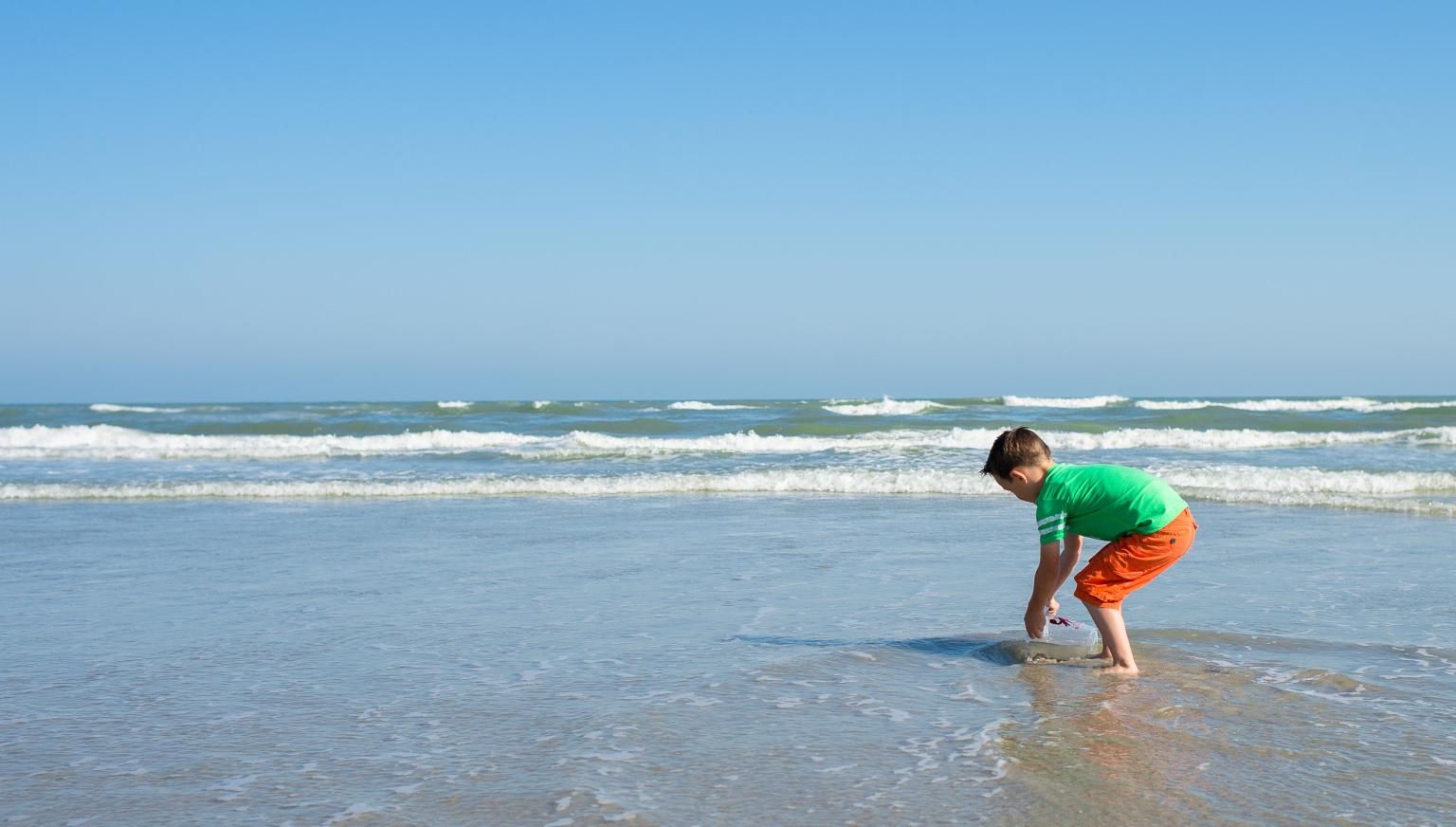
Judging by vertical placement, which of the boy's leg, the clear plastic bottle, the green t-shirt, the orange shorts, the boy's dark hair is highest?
the boy's dark hair

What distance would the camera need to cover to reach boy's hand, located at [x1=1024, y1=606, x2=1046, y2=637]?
16.4 feet

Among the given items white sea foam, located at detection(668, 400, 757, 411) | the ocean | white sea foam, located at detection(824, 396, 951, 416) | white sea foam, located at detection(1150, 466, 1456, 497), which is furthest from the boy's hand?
white sea foam, located at detection(668, 400, 757, 411)

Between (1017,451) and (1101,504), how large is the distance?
0.44 m

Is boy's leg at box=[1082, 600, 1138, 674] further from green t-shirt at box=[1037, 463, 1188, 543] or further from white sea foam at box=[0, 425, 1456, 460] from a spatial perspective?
white sea foam at box=[0, 425, 1456, 460]

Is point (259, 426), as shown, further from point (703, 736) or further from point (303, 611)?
point (703, 736)

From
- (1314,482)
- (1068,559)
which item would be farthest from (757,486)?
(1068,559)

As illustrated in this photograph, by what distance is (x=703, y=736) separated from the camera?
13.0 feet

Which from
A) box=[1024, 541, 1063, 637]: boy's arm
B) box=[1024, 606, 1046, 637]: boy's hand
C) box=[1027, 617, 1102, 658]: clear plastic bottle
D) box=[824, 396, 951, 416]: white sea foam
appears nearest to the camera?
box=[1024, 541, 1063, 637]: boy's arm

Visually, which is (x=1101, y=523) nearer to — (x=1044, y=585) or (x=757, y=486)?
(x=1044, y=585)

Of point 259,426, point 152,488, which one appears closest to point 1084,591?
point 152,488

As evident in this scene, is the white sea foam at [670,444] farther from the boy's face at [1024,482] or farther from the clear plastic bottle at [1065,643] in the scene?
the boy's face at [1024,482]

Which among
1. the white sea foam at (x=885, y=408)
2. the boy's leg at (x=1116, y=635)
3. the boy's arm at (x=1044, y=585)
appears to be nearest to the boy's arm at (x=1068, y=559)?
the boy's arm at (x=1044, y=585)

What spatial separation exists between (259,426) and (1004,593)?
2831 cm

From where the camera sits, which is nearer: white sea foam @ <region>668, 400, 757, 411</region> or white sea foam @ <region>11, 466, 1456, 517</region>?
white sea foam @ <region>11, 466, 1456, 517</region>
